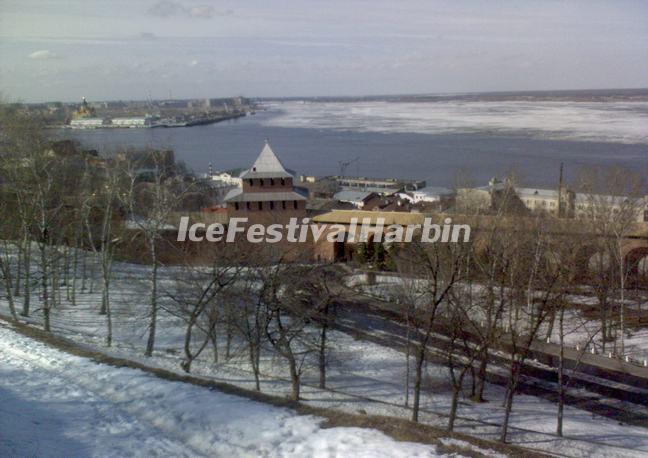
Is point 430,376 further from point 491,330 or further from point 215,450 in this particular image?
point 215,450

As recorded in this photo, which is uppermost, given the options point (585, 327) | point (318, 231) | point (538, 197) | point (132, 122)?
point (132, 122)

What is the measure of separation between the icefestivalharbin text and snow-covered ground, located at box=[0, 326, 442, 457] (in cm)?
738

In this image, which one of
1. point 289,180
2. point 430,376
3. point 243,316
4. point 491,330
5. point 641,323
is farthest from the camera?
point 289,180

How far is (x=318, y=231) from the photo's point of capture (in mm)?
Answer: 16781

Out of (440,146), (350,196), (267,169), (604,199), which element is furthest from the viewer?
(440,146)

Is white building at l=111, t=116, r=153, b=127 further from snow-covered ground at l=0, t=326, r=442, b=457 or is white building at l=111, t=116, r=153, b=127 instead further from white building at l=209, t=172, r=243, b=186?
snow-covered ground at l=0, t=326, r=442, b=457

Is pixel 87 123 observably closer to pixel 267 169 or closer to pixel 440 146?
pixel 440 146

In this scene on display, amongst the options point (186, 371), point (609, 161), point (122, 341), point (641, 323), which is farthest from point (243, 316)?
point (609, 161)

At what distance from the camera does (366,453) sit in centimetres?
453

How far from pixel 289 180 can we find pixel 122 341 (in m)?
9.03

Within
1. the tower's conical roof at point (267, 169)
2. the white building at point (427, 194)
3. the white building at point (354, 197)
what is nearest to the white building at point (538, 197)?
the white building at point (427, 194)

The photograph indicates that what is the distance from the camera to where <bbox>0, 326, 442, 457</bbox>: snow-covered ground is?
4.59 m

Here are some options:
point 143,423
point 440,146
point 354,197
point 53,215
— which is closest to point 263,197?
point 53,215

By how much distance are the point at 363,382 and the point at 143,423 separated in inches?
165
